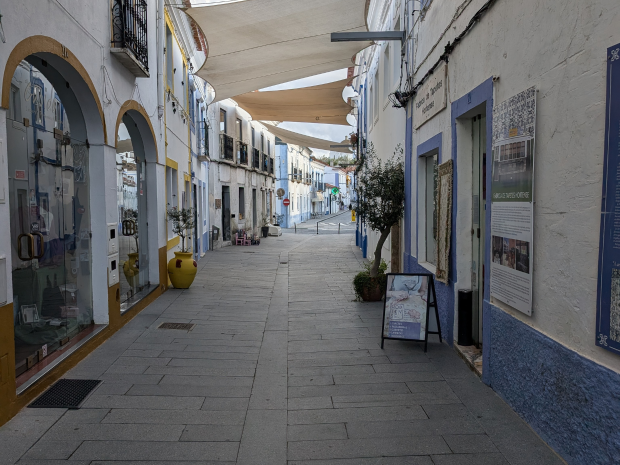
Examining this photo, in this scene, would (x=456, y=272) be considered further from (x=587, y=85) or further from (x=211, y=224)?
(x=211, y=224)

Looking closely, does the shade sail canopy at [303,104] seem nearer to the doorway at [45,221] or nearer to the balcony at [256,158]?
the balcony at [256,158]

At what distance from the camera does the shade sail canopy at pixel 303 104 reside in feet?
52.3

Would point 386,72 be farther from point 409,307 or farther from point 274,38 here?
point 409,307

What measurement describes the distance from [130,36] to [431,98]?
4.26m

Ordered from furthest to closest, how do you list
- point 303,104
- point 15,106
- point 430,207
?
1. point 303,104
2. point 430,207
3. point 15,106

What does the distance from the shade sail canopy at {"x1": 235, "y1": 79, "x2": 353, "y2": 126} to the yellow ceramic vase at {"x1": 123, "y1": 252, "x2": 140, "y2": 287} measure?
28.3 feet

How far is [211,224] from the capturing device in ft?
67.4

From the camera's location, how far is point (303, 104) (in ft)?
57.2

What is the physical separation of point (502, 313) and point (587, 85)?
200 centimetres

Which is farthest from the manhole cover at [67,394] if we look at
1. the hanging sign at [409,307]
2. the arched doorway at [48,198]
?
the hanging sign at [409,307]

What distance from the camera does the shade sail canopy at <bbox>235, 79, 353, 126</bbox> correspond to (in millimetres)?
15930

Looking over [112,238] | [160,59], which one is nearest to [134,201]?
[112,238]

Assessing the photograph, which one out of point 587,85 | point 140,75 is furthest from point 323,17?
point 587,85

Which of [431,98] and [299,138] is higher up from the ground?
[299,138]
